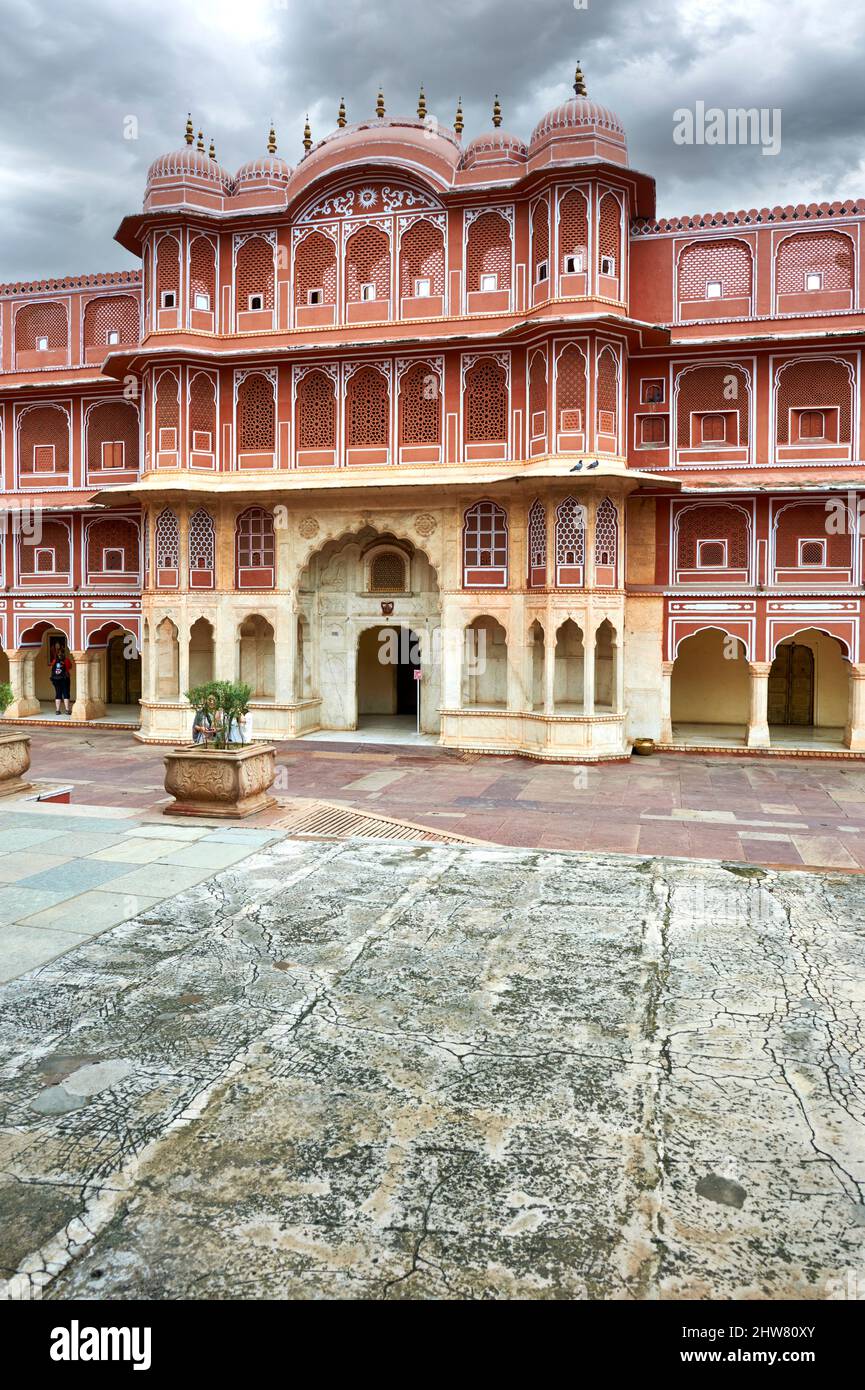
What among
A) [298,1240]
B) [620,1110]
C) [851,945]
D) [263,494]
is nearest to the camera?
[298,1240]

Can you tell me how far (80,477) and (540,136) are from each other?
11550 millimetres

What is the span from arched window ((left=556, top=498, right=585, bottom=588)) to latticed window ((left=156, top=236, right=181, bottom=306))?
341 inches

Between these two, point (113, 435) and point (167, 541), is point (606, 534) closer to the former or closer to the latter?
point (167, 541)

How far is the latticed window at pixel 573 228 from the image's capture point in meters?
15.6

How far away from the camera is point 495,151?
16641 millimetres

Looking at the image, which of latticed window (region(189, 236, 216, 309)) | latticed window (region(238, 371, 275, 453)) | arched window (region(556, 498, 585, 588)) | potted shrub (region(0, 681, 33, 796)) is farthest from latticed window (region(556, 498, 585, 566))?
potted shrub (region(0, 681, 33, 796))

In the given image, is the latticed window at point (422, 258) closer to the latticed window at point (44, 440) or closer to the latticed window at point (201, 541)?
the latticed window at point (201, 541)

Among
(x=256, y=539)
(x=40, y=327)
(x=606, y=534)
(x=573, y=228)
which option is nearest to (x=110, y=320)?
(x=40, y=327)

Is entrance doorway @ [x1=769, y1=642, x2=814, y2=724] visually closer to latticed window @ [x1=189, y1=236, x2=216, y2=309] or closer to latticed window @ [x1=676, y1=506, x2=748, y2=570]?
latticed window @ [x1=676, y1=506, x2=748, y2=570]

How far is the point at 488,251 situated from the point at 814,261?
19.3 feet

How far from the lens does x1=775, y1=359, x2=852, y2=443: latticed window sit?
1633 centimetres
